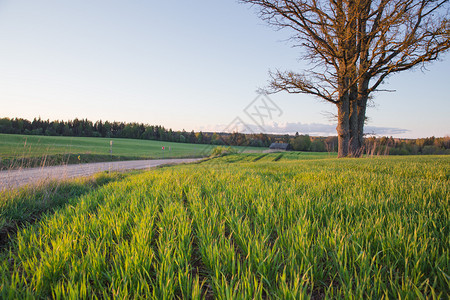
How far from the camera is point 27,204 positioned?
4.25 meters

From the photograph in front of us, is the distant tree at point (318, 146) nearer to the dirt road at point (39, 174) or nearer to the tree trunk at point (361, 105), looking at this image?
the tree trunk at point (361, 105)

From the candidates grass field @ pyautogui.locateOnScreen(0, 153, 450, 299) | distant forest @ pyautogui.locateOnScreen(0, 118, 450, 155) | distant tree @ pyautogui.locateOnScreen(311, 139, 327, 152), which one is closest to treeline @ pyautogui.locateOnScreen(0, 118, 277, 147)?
distant forest @ pyautogui.locateOnScreen(0, 118, 450, 155)

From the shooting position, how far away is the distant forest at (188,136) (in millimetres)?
39728

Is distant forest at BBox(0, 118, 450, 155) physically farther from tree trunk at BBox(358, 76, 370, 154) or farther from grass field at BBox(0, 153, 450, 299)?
grass field at BBox(0, 153, 450, 299)

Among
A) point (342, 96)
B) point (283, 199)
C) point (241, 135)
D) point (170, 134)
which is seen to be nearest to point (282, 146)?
point (241, 135)

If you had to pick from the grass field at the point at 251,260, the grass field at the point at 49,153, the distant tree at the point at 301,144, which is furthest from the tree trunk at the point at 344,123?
the distant tree at the point at 301,144

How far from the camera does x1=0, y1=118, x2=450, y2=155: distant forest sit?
130 feet

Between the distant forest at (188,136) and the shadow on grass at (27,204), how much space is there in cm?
1982

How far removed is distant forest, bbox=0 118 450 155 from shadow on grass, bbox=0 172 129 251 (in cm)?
1982

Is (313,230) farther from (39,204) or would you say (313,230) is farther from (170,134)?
(170,134)

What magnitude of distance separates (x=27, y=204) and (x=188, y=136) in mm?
76020

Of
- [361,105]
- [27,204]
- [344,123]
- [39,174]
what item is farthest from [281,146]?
[27,204]

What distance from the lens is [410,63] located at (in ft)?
40.4

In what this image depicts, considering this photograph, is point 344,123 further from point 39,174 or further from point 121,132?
point 121,132
